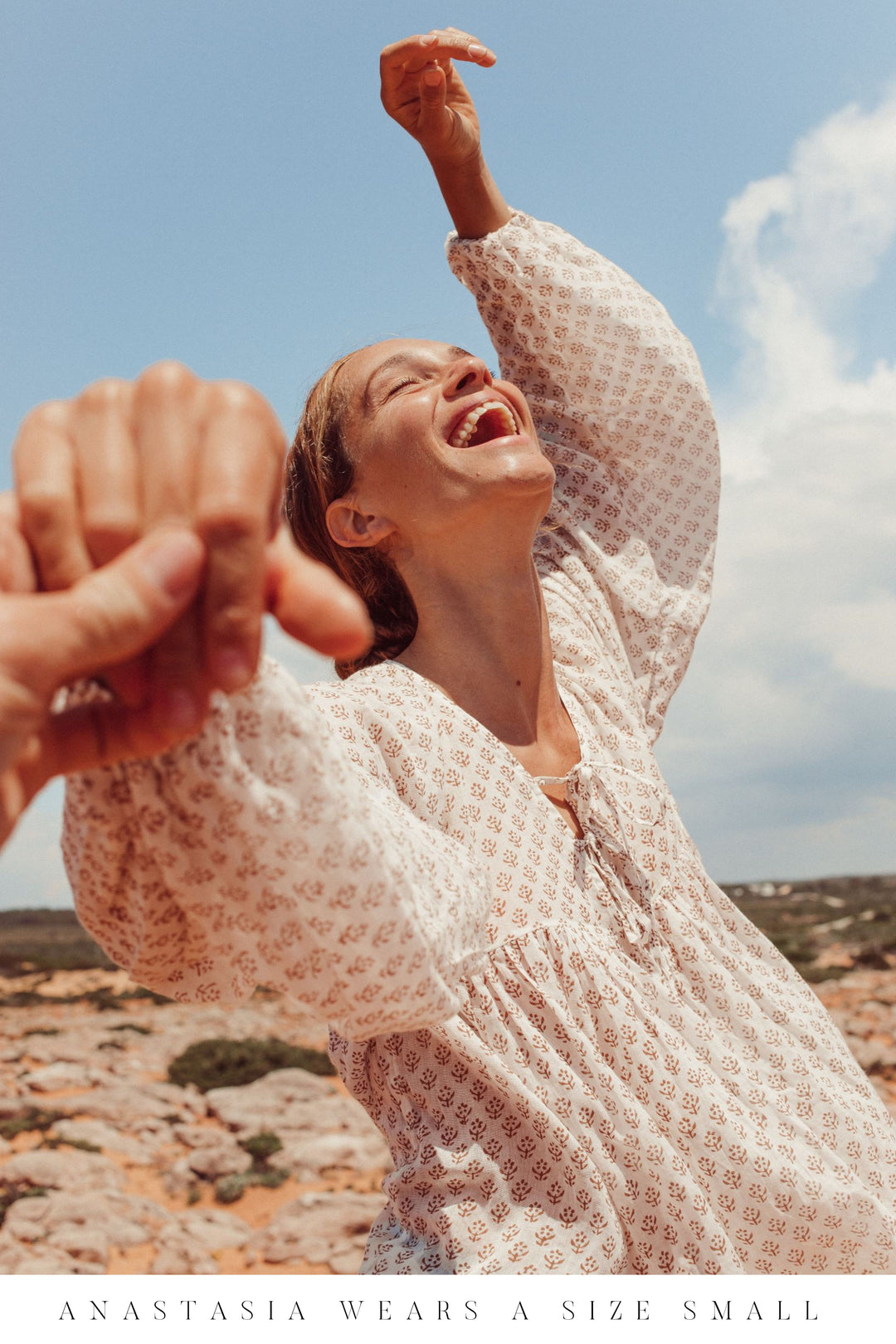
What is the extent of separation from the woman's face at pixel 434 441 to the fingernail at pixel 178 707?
148 centimetres

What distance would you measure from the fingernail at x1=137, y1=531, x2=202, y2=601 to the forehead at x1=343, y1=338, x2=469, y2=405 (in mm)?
1916

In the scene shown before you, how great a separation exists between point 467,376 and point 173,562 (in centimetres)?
188

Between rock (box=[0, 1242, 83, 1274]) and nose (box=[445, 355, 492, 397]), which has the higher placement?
nose (box=[445, 355, 492, 397])

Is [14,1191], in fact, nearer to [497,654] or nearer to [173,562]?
[497,654]

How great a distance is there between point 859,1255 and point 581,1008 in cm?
79

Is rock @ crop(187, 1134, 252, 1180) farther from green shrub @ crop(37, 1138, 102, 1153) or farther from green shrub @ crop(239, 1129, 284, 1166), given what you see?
green shrub @ crop(37, 1138, 102, 1153)

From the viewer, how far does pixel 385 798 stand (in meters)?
1.66

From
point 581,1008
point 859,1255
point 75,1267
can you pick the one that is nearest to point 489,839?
point 581,1008

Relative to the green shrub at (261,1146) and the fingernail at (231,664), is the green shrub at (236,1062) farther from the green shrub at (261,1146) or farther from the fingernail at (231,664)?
the fingernail at (231,664)

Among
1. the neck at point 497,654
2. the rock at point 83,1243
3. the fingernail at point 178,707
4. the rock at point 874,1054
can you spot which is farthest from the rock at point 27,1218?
the fingernail at point 178,707

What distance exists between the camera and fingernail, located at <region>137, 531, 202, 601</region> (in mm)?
886

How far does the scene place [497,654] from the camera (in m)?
2.51

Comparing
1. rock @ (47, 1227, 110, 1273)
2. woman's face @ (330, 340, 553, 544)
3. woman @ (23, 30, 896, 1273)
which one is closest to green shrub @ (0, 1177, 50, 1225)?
rock @ (47, 1227, 110, 1273)

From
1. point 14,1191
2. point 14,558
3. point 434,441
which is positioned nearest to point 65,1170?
point 14,1191
